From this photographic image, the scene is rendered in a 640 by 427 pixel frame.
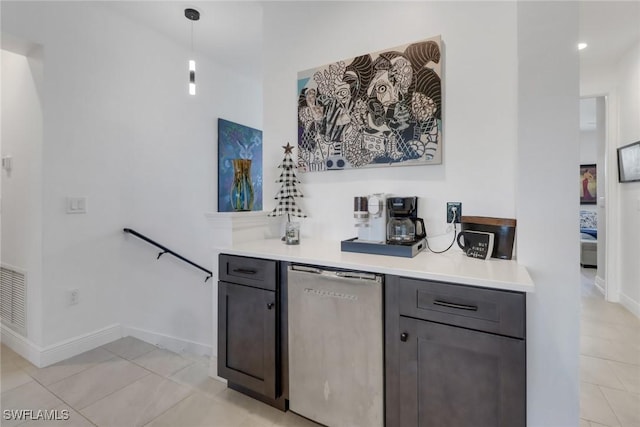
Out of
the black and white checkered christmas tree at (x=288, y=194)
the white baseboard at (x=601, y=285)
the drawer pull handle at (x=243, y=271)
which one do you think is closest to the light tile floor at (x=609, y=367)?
the white baseboard at (x=601, y=285)

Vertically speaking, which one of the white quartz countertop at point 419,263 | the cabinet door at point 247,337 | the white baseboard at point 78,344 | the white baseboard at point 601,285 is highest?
the white quartz countertop at point 419,263

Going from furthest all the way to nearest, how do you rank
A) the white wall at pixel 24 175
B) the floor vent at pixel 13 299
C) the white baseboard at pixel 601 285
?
the white baseboard at pixel 601 285
the floor vent at pixel 13 299
the white wall at pixel 24 175

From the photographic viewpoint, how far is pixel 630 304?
3.22 metres

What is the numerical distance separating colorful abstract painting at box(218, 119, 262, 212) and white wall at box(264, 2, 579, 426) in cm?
115

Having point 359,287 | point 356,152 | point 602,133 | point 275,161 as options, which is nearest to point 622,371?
point 359,287

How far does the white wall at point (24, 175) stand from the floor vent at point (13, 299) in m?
0.06

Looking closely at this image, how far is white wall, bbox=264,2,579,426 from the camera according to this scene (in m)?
1.29

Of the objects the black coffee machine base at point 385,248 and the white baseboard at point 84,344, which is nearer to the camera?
the black coffee machine base at point 385,248

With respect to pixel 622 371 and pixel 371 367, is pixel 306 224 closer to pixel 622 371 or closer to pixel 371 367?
pixel 371 367

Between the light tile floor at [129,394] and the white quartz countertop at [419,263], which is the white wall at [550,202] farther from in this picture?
the light tile floor at [129,394]

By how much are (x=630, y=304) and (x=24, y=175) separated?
18.9 ft

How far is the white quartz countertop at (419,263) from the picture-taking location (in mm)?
1132

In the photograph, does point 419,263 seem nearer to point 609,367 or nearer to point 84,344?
point 609,367

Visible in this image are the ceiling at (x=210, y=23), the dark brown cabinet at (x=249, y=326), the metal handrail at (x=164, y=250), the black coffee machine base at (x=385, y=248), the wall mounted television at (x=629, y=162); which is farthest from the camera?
the wall mounted television at (x=629, y=162)
